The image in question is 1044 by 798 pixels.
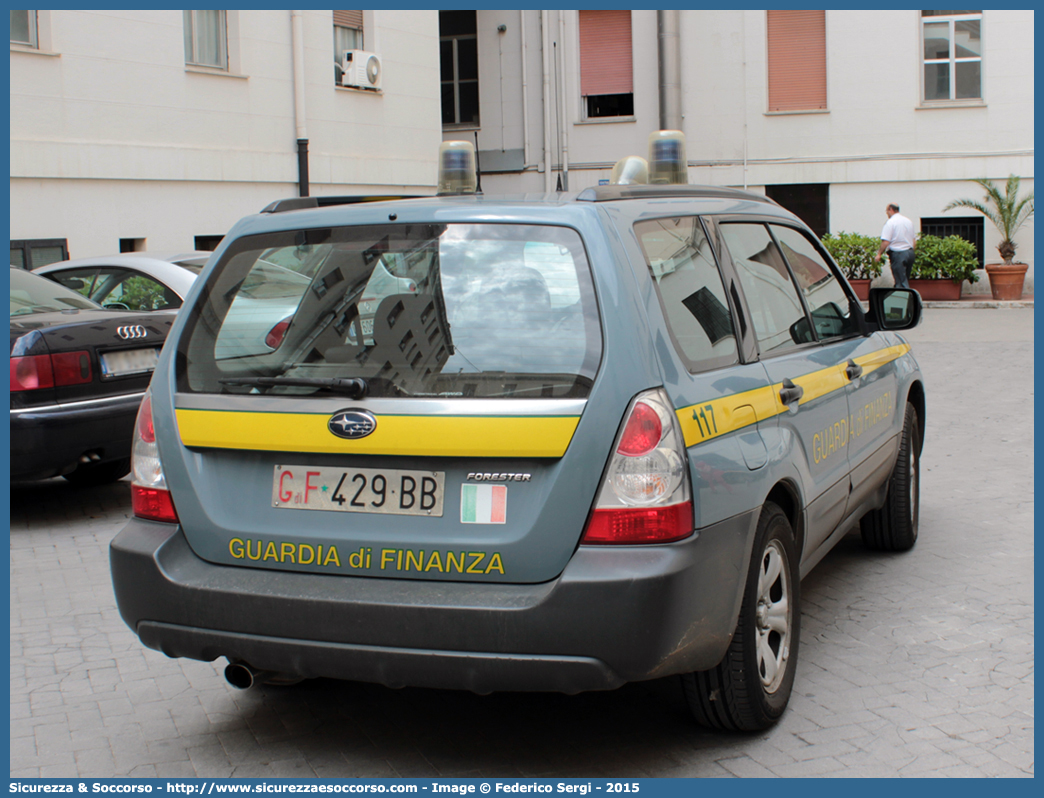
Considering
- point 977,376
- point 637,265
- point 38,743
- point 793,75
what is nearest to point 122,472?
point 38,743

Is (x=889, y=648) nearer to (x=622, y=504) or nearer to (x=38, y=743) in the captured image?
(x=622, y=504)

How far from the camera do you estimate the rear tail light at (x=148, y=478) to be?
3.46 metres

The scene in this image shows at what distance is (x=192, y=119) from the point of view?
1597cm

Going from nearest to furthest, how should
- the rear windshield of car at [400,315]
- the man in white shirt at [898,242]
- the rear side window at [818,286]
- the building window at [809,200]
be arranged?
the rear windshield of car at [400,315] → the rear side window at [818,286] → the man in white shirt at [898,242] → the building window at [809,200]

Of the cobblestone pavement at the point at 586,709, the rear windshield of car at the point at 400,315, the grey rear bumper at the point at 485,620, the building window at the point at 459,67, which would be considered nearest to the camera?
the grey rear bumper at the point at 485,620

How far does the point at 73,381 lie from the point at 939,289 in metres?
19.4

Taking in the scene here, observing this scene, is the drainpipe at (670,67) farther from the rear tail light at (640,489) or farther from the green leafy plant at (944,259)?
the rear tail light at (640,489)

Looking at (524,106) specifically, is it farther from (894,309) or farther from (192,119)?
(894,309)

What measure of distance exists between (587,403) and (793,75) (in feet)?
78.2

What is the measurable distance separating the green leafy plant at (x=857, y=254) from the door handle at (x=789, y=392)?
19935 millimetres

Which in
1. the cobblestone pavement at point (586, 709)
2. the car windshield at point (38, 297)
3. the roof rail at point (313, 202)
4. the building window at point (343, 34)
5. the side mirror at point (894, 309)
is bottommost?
the cobblestone pavement at point (586, 709)

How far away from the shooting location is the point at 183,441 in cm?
342

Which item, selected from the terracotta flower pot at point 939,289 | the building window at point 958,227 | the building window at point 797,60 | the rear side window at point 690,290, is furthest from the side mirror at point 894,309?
the building window at point 797,60

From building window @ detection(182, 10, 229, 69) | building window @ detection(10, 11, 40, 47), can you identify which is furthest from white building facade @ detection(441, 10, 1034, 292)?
building window @ detection(10, 11, 40, 47)
